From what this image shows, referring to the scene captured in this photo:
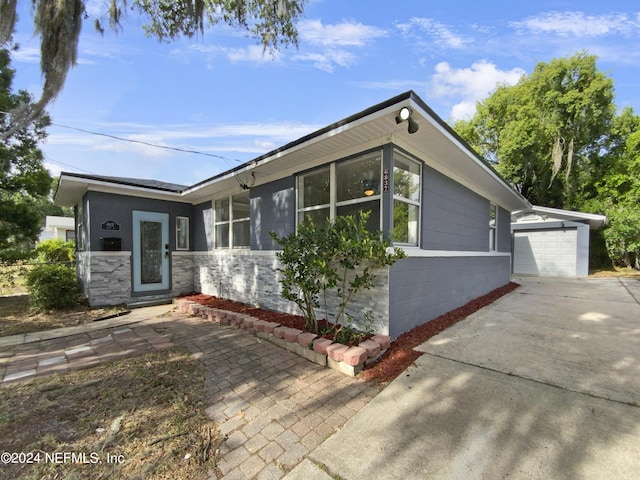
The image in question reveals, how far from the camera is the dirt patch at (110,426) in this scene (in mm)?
1816

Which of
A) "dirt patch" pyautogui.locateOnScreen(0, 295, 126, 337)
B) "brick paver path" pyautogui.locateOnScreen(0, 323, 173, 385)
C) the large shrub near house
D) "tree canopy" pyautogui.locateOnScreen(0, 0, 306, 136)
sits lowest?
"dirt patch" pyautogui.locateOnScreen(0, 295, 126, 337)

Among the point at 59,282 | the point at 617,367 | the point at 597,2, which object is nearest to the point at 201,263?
the point at 59,282

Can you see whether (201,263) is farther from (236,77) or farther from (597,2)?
(597,2)

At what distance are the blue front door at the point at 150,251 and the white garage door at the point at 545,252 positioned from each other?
48.1 feet

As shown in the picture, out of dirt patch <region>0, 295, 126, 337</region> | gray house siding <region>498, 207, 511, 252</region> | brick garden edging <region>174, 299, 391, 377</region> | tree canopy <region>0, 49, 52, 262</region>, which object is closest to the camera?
brick garden edging <region>174, 299, 391, 377</region>

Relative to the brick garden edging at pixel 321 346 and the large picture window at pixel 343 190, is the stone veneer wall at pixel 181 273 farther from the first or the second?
the large picture window at pixel 343 190

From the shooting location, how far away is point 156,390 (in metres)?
2.75

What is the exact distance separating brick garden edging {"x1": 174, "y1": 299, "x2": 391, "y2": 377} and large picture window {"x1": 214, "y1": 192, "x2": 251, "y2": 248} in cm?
226

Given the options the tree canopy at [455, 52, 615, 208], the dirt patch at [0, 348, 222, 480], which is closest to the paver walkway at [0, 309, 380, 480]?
the dirt patch at [0, 348, 222, 480]

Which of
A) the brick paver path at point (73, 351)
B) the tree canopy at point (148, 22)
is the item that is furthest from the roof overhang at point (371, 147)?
the brick paver path at point (73, 351)

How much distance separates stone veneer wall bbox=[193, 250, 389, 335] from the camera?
146 inches

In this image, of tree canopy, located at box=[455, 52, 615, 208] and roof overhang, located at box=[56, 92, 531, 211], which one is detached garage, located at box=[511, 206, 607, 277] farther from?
roof overhang, located at box=[56, 92, 531, 211]

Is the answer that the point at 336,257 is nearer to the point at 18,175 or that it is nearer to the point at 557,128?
A: the point at 18,175

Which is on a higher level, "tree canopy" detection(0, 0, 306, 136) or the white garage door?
"tree canopy" detection(0, 0, 306, 136)
